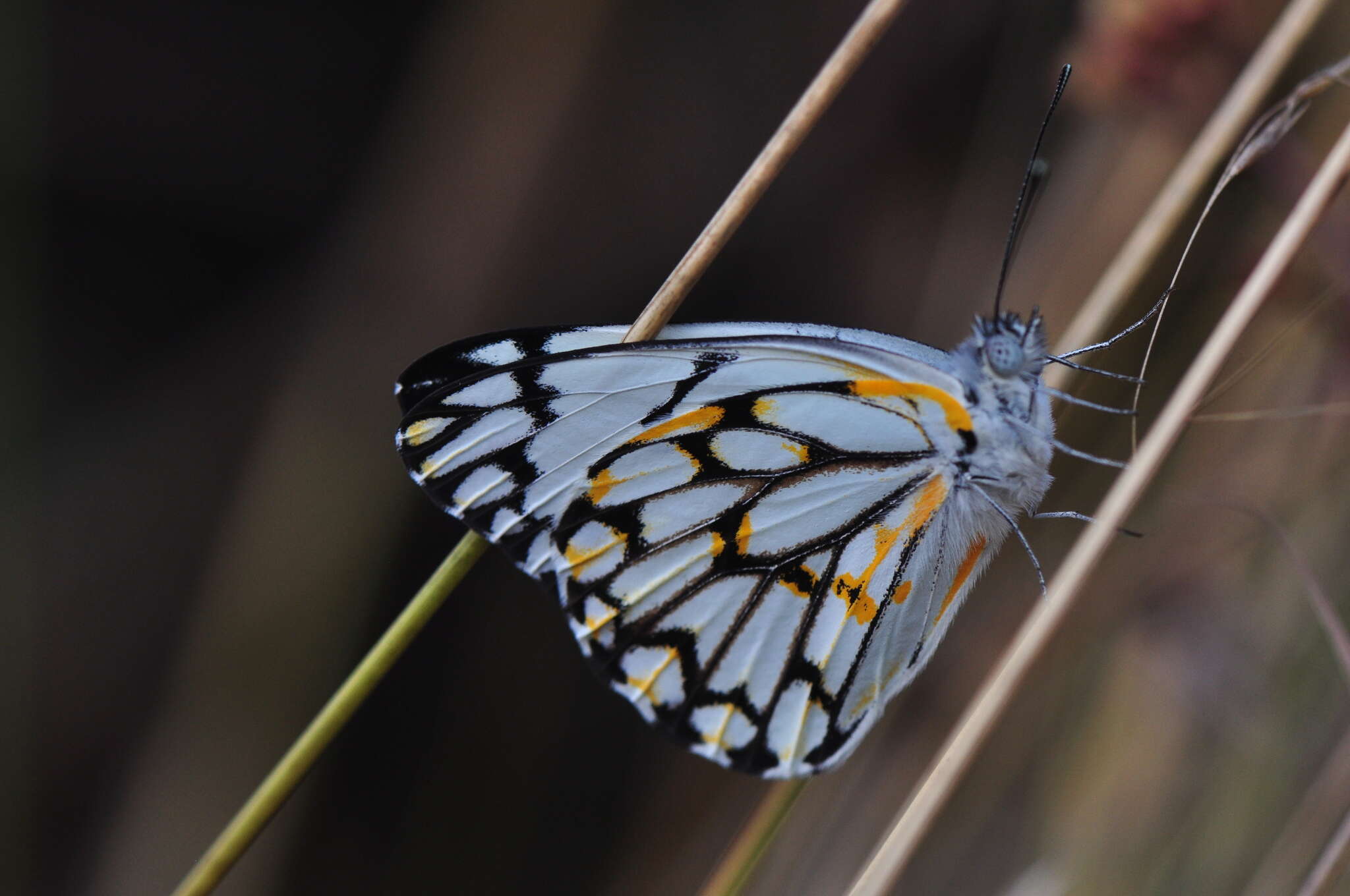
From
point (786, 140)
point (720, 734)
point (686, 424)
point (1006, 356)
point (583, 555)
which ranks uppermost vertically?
point (786, 140)

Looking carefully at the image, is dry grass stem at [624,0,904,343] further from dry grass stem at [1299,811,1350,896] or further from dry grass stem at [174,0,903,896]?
dry grass stem at [1299,811,1350,896]

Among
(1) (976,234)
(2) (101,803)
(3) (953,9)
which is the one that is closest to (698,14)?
(3) (953,9)

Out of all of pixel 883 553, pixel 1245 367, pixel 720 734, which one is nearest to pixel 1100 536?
pixel 1245 367

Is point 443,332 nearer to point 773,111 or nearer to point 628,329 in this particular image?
point 773,111

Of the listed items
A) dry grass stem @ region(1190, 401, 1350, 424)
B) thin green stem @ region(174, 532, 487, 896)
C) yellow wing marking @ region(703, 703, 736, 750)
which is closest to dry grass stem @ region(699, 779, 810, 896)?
yellow wing marking @ region(703, 703, 736, 750)

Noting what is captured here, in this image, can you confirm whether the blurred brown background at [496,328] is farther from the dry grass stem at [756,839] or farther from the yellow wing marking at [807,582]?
the dry grass stem at [756,839]

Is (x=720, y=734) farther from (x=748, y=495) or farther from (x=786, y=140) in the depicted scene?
(x=786, y=140)
